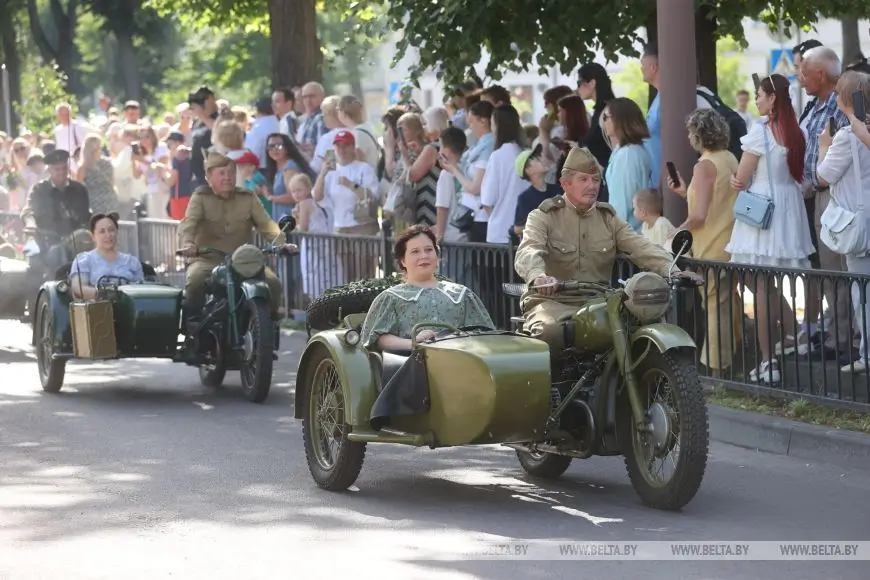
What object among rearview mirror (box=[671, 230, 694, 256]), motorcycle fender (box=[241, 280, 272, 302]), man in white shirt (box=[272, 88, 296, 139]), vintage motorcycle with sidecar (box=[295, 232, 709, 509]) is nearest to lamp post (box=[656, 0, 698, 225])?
motorcycle fender (box=[241, 280, 272, 302])

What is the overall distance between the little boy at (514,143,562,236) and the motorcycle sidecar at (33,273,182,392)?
2.60 meters

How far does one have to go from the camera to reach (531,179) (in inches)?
557

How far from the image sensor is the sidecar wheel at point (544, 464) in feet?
31.2

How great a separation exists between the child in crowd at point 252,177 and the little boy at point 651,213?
20.5 ft

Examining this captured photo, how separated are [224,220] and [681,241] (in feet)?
19.3

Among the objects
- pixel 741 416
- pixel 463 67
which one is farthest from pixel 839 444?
pixel 463 67

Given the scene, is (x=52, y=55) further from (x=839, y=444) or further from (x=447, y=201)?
(x=839, y=444)

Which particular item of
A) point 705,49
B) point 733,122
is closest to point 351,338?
point 733,122

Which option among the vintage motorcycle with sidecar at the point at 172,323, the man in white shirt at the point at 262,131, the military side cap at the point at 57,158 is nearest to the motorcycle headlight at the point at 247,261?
the vintage motorcycle with sidecar at the point at 172,323

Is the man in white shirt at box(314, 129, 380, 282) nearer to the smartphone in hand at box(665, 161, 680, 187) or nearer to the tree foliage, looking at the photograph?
the tree foliage

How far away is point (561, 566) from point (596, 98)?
817 cm

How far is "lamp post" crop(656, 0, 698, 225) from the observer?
1316cm

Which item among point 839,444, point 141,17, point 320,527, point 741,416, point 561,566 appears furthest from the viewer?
point 141,17

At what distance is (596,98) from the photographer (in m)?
15.1
